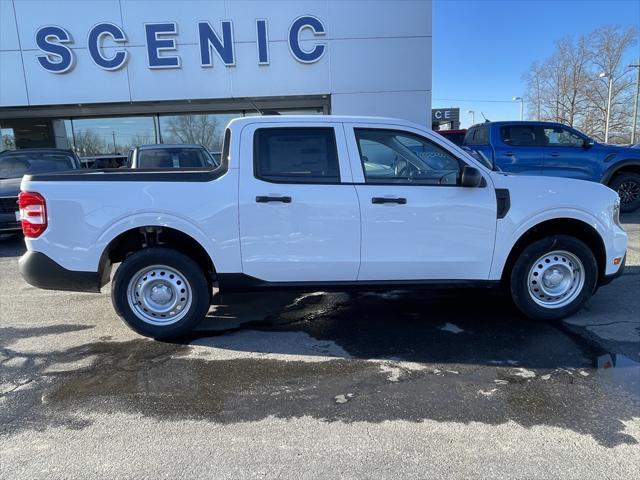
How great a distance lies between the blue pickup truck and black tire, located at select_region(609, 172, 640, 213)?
10.4 inches

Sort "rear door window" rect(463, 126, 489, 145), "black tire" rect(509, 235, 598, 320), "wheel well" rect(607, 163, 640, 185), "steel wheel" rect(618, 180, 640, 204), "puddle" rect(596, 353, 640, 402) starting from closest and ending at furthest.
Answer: "puddle" rect(596, 353, 640, 402), "black tire" rect(509, 235, 598, 320), "wheel well" rect(607, 163, 640, 185), "rear door window" rect(463, 126, 489, 145), "steel wheel" rect(618, 180, 640, 204)

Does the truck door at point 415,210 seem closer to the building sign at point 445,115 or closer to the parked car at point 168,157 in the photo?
the parked car at point 168,157

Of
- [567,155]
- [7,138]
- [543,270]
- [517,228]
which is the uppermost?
[7,138]

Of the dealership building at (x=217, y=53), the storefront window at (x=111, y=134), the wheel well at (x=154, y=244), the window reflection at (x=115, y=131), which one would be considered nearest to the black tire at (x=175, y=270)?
the wheel well at (x=154, y=244)

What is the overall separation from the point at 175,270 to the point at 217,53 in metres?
12.0

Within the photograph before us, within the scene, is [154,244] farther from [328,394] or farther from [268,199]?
[328,394]

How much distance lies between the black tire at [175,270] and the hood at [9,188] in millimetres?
5274

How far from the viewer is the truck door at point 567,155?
9.56 meters

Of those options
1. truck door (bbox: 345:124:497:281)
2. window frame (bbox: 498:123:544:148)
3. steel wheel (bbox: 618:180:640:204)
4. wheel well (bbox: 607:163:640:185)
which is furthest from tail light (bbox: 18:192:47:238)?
steel wheel (bbox: 618:180:640:204)

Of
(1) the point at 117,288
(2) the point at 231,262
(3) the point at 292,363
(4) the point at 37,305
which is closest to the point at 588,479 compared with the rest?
(3) the point at 292,363

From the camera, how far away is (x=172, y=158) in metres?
9.34

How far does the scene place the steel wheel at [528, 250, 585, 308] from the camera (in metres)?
4.34

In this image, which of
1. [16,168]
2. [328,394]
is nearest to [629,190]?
[328,394]

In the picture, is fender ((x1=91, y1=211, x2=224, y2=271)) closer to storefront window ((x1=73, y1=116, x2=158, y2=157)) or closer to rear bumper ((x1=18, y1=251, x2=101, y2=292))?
rear bumper ((x1=18, y1=251, x2=101, y2=292))
